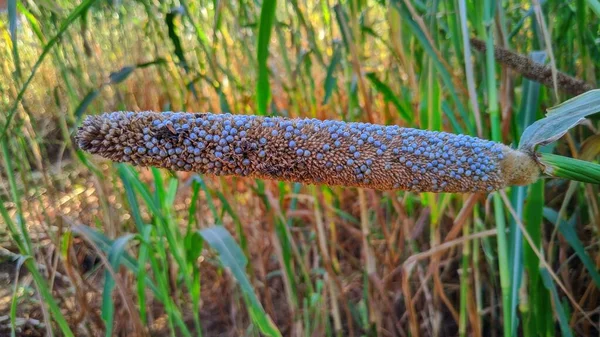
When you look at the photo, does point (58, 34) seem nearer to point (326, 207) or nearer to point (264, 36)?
point (264, 36)

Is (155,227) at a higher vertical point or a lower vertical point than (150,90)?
lower

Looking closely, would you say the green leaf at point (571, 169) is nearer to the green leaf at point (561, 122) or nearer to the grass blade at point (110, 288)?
the green leaf at point (561, 122)

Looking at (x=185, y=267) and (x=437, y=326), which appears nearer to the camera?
(x=185, y=267)

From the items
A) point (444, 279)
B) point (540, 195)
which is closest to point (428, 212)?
point (444, 279)

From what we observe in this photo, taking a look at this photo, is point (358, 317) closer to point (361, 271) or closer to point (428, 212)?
point (361, 271)

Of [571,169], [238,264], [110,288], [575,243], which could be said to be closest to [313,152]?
[571,169]

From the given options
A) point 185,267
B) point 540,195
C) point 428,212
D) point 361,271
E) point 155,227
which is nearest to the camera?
point 540,195

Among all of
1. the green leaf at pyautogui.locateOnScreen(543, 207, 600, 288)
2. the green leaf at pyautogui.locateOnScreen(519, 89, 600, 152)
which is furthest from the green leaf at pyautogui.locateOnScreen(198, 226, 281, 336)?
the green leaf at pyautogui.locateOnScreen(543, 207, 600, 288)
